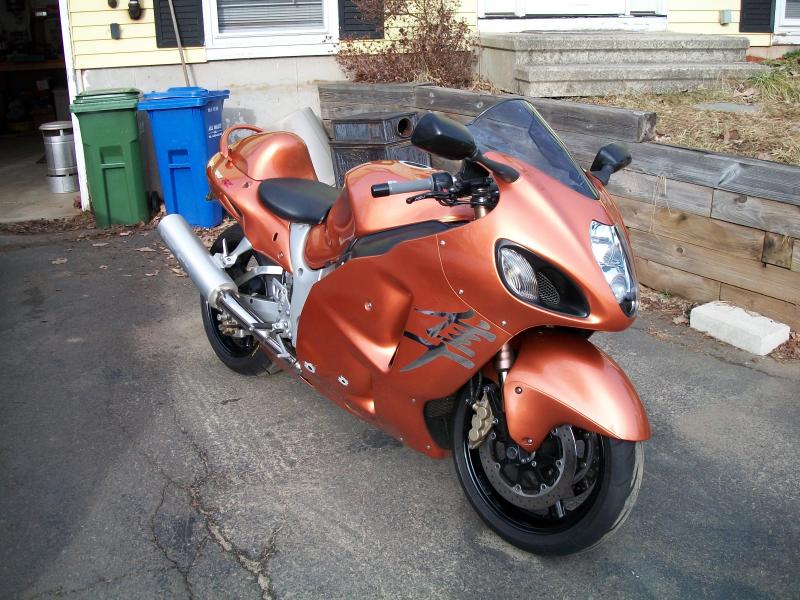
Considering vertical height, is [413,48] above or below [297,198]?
above

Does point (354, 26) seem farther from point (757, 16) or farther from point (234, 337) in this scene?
point (234, 337)

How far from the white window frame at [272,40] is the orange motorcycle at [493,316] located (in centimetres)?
549

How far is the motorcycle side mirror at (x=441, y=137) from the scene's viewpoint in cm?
252

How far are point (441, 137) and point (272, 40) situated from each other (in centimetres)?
677

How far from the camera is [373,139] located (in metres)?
7.27

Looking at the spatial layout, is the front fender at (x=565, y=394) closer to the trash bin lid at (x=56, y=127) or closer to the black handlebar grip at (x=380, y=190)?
the black handlebar grip at (x=380, y=190)

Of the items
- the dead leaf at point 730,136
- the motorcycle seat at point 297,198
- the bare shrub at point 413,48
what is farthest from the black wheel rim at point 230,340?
the bare shrub at point 413,48

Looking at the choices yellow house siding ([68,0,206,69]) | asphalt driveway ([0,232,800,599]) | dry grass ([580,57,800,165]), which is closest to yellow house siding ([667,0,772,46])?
dry grass ([580,57,800,165])

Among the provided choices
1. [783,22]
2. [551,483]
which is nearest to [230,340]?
[551,483]

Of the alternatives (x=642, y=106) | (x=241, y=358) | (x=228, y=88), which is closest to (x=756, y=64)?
(x=642, y=106)

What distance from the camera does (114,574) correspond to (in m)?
2.99

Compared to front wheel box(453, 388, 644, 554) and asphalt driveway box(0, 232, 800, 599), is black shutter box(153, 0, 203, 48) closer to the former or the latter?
asphalt driveway box(0, 232, 800, 599)

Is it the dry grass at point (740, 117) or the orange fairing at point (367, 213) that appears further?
the dry grass at point (740, 117)

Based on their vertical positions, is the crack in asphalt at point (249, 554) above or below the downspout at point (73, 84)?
below
